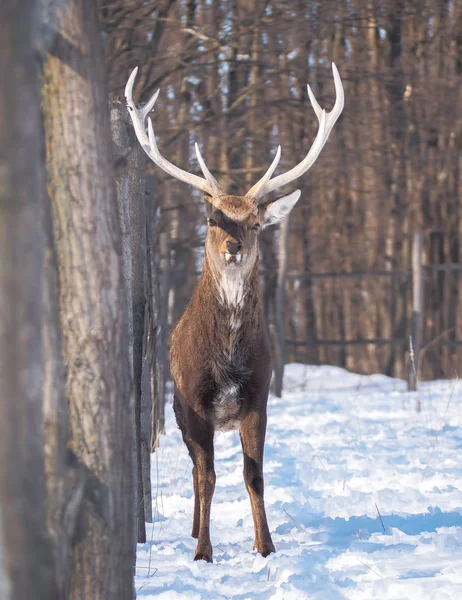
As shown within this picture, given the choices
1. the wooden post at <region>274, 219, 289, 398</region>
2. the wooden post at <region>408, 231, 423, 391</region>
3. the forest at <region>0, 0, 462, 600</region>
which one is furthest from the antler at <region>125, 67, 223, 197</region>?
the wooden post at <region>408, 231, 423, 391</region>

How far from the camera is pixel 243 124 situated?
42.1ft

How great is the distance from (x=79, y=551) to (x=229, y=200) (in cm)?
303

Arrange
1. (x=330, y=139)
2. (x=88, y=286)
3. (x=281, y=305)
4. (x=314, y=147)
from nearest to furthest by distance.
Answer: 1. (x=88, y=286)
2. (x=314, y=147)
3. (x=281, y=305)
4. (x=330, y=139)

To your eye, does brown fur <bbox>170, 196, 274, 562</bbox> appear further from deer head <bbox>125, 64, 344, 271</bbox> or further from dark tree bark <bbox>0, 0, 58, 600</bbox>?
dark tree bark <bbox>0, 0, 58, 600</bbox>

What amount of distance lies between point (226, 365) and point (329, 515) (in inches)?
43.8

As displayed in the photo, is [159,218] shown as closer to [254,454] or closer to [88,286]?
[254,454]

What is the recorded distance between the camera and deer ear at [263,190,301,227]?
5656 mm

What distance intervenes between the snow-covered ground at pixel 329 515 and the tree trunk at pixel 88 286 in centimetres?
111

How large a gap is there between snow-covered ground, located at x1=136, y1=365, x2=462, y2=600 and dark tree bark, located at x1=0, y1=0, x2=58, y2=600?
1.66 metres

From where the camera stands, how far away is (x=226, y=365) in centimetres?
496

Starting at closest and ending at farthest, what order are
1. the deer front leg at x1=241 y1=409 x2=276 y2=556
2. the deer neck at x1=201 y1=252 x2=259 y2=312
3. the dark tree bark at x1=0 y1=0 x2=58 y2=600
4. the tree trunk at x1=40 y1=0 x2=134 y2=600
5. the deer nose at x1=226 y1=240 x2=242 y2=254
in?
the dark tree bark at x1=0 y1=0 x2=58 y2=600 → the tree trunk at x1=40 y1=0 x2=134 y2=600 → the deer front leg at x1=241 y1=409 x2=276 y2=556 → the deer nose at x1=226 y1=240 x2=242 y2=254 → the deer neck at x1=201 y1=252 x2=259 y2=312

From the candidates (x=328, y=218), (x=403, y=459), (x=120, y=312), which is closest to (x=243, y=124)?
(x=328, y=218)

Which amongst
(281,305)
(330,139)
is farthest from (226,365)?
(330,139)

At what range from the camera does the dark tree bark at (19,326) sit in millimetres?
2152
